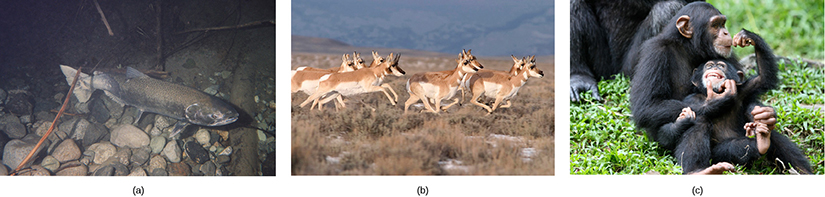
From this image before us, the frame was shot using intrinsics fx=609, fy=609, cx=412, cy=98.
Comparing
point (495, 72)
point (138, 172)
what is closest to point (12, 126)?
point (138, 172)

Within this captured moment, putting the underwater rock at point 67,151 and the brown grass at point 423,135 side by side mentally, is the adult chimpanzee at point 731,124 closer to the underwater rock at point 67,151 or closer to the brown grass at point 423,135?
the brown grass at point 423,135

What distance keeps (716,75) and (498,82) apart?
1.13m

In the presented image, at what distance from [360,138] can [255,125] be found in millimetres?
598

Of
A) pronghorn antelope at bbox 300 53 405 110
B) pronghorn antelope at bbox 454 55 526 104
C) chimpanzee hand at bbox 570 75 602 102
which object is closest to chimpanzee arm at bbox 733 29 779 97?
chimpanzee hand at bbox 570 75 602 102

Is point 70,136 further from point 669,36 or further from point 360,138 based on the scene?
point 669,36

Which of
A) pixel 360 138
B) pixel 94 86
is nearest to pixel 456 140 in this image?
pixel 360 138

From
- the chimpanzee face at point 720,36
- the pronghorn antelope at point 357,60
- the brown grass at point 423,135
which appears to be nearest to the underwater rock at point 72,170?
the brown grass at point 423,135

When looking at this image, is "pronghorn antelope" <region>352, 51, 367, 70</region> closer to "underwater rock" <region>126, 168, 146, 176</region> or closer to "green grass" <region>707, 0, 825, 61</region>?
"underwater rock" <region>126, 168, 146, 176</region>

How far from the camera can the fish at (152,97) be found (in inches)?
127

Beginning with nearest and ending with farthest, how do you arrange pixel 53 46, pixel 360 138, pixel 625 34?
pixel 360 138, pixel 53 46, pixel 625 34

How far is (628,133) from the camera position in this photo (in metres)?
3.45

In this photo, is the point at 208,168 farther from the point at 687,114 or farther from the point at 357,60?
the point at 687,114

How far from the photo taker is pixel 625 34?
388 cm

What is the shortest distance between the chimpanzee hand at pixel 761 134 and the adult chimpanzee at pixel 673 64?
0.15 meters
